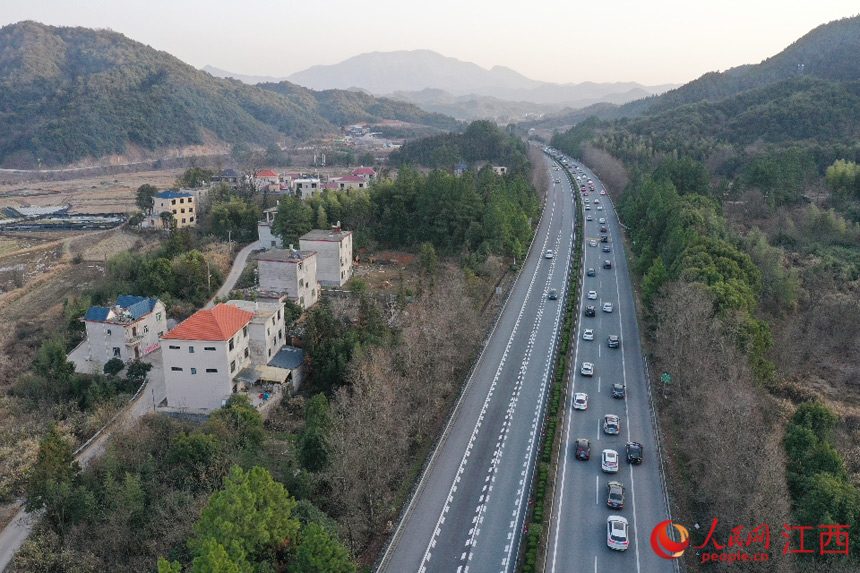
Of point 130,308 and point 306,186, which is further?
point 306,186

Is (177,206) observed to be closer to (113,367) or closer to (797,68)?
(113,367)

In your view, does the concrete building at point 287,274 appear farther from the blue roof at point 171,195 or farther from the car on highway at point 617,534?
the blue roof at point 171,195

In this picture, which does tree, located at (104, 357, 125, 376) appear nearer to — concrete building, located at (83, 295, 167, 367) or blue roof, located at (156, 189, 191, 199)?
concrete building, located at (83, 295, 167, 367)

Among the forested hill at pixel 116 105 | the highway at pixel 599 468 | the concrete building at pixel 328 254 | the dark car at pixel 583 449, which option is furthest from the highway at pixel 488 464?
the forested hill at pixel 116 105

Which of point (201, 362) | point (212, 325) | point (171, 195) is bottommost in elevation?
point (201, 362)

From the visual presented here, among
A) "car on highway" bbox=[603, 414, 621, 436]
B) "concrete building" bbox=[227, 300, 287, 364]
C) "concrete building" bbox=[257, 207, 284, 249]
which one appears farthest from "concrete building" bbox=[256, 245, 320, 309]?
"car on highway" bbox=[603, 414, 621, 436]

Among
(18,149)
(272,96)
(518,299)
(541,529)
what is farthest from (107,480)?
(272,96)

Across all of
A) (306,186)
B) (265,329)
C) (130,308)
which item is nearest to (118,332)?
(130,308)
